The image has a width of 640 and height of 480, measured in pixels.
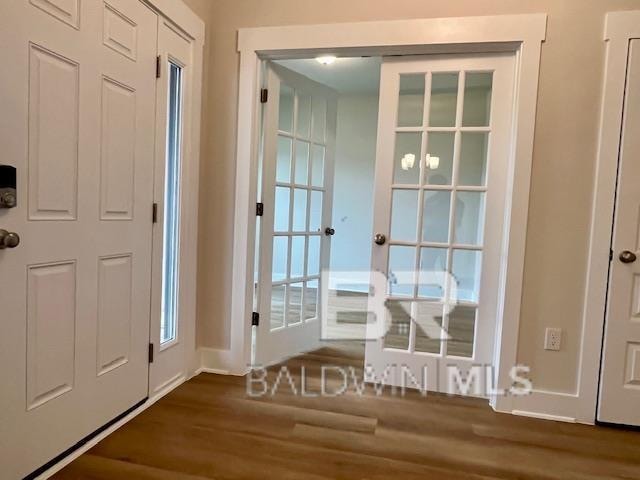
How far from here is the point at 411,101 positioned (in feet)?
8.04

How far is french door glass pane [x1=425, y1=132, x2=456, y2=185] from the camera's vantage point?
2.41 meters

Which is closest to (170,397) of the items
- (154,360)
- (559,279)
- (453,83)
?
(154,360)

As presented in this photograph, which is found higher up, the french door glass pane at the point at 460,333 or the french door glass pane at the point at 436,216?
the french door glass pane at the point at 436,216

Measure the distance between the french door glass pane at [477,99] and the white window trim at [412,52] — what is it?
5.7 inches

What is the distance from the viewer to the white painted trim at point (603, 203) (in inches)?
80.1

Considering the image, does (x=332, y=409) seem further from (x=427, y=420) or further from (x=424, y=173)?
→ (x=424, y=173)

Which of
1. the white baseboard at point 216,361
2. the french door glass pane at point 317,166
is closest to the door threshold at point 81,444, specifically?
A: the white baseboard at point 216,361

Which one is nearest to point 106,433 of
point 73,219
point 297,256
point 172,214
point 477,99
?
point 73,219

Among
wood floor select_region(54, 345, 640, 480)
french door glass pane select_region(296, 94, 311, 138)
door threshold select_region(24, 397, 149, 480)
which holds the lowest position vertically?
wood floor select_region(54, 345, 640, 480)

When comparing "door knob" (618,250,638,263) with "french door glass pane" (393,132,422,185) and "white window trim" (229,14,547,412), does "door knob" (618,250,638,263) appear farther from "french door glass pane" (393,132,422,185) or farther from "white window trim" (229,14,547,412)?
"french door glass pane" (393,132,422,185)

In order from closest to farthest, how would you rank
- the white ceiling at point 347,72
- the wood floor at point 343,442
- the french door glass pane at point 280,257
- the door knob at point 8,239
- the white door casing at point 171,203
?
1. the door knob at point 8,239
2. the wood floor at point 343,442
3. the white door casing at point 171,203
4. the french door glass pane at point 280,257
5. the white ceiling at point 347,72

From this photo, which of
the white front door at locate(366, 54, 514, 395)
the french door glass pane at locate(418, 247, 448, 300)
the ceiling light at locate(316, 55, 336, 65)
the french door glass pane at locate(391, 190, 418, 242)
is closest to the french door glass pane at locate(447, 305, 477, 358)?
the white front door at locate(366, 54, 514, 395)

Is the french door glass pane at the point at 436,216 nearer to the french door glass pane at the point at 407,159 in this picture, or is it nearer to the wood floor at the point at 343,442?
the french door glass pane at the point at 407,159

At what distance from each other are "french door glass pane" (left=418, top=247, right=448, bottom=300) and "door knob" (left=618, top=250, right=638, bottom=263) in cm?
86
